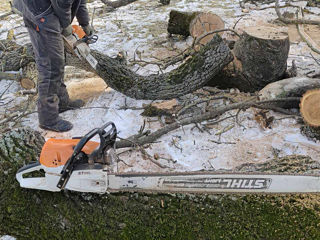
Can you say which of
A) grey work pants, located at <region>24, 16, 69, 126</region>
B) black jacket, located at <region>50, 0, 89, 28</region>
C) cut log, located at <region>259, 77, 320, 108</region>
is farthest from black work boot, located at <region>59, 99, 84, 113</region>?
cut log, located at <region>259, 77, 320, 108</region>

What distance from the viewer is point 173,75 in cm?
357

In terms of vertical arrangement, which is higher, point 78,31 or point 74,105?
point 78,31

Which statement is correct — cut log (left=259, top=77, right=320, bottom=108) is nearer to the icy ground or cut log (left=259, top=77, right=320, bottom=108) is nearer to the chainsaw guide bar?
the icy ground

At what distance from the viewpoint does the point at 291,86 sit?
339 centimetres

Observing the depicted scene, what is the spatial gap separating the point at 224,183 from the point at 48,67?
2319 mm

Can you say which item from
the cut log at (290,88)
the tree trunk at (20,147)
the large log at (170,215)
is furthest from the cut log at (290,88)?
the tree trunk at (20,147)

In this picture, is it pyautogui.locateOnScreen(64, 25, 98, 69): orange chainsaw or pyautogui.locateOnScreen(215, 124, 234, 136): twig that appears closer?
pyautogui.locateOnScreen(64, 25, 98, 69): orange chainsaw

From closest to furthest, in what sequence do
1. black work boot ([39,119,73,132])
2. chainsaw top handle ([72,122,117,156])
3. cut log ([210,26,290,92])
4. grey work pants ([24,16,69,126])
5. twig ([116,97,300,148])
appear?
chainsaw top handle ([72,122,117,156]) < grey work pants ([24,16,69,126]) < twig ([116,97,300,148]) < black work boot ([39,119,73,132]) < cut log ([210,26,290,92])

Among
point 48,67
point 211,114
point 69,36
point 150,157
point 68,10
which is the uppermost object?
point 68,10

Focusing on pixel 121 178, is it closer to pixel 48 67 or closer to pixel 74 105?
pixel 48 67

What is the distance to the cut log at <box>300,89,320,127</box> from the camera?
9.75 ft

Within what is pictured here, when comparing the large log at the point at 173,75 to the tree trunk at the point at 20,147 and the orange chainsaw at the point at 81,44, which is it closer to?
the orange chainsaw at the point at 81,44

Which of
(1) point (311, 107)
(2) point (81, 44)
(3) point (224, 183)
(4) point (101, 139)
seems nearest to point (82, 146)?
(4) point (101, 139)

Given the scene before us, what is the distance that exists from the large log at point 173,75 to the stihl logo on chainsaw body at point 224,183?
73.8 inches
